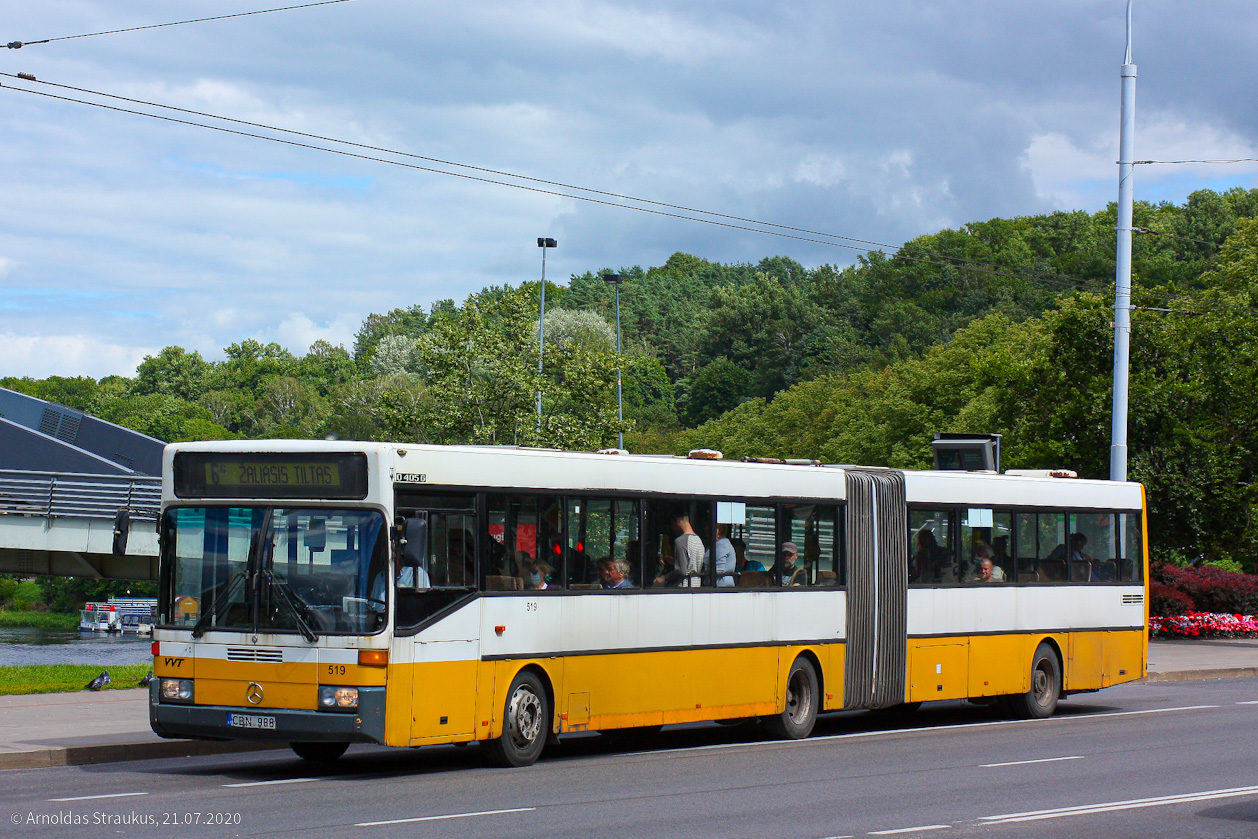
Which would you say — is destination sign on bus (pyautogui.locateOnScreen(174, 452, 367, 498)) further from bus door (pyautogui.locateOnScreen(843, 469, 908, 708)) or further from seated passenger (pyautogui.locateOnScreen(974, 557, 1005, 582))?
seated passenger (pyautogui.locateOnScreen(974, 557, 1005, 582))

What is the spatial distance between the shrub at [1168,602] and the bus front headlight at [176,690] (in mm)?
28060

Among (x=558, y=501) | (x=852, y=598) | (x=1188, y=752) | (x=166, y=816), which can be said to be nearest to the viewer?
(x=166, y=816)

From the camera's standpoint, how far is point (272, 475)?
12711 mm

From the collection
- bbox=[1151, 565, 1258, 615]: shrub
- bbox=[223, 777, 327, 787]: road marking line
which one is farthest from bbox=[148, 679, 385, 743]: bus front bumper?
bbox=[1151, 565, 1258, 615]: shrub

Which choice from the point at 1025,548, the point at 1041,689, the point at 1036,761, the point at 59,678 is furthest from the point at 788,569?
the point at 59,678

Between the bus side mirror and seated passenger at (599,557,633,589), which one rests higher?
the bus side mirror

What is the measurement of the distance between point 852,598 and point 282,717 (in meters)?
7.47

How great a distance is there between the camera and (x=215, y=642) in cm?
→ 1254

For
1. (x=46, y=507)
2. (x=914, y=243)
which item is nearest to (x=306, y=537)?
(x=46, y=507)

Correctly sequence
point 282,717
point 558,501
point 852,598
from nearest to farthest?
point 282,717 < point 558,501 < point 852,598

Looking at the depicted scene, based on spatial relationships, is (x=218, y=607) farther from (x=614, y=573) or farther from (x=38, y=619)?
(x=38, y=619)

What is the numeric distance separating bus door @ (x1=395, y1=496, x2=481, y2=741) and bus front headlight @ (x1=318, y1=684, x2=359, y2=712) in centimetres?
50

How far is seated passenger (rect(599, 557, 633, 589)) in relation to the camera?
14547mm

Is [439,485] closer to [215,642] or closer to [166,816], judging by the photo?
[215,642]
